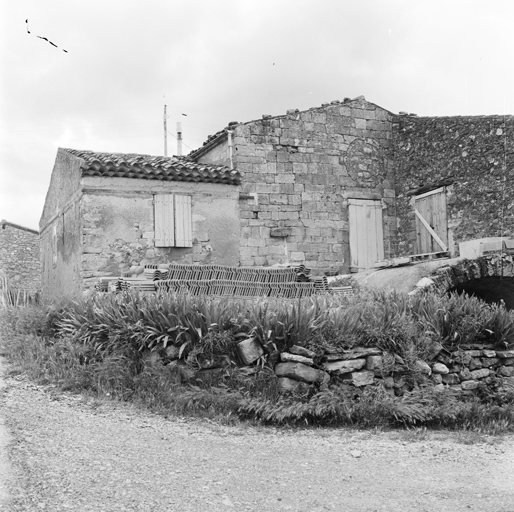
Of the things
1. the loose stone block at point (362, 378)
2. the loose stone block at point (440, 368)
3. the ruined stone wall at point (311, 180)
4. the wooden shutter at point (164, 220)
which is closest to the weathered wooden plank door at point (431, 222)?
the ruined stone wall at point (311, 180)

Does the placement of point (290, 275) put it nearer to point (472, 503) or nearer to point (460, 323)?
point (460, 323)

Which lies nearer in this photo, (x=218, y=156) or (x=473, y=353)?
(x=473, y=353)

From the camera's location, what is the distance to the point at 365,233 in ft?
53.8

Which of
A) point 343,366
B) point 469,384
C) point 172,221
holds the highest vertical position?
point 172,221

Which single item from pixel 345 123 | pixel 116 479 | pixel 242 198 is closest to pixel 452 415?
pixel 116 479

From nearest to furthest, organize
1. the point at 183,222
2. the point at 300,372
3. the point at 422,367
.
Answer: the point at 300,372 < the point at 422,367 < the point at 183,222

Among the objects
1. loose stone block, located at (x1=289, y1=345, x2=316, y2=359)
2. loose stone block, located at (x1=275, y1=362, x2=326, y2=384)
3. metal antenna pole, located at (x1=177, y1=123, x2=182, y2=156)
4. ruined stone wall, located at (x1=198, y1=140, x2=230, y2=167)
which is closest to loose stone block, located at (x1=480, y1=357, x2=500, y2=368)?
loose stone block, located at (x1=275, y1=362, x2=326, y2=384)

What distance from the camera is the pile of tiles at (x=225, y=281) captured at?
424 inches

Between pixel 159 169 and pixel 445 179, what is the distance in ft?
21.8

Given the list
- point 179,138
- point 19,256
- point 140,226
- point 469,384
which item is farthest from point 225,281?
point 19,256

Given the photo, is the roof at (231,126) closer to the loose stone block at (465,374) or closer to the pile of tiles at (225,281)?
the pile of tiles at (225,281)

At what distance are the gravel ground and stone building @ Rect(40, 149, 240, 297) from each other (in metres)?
6.92

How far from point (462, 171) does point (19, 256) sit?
1788 cm

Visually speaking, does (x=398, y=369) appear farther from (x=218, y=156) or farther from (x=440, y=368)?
(x=218, y=156)
